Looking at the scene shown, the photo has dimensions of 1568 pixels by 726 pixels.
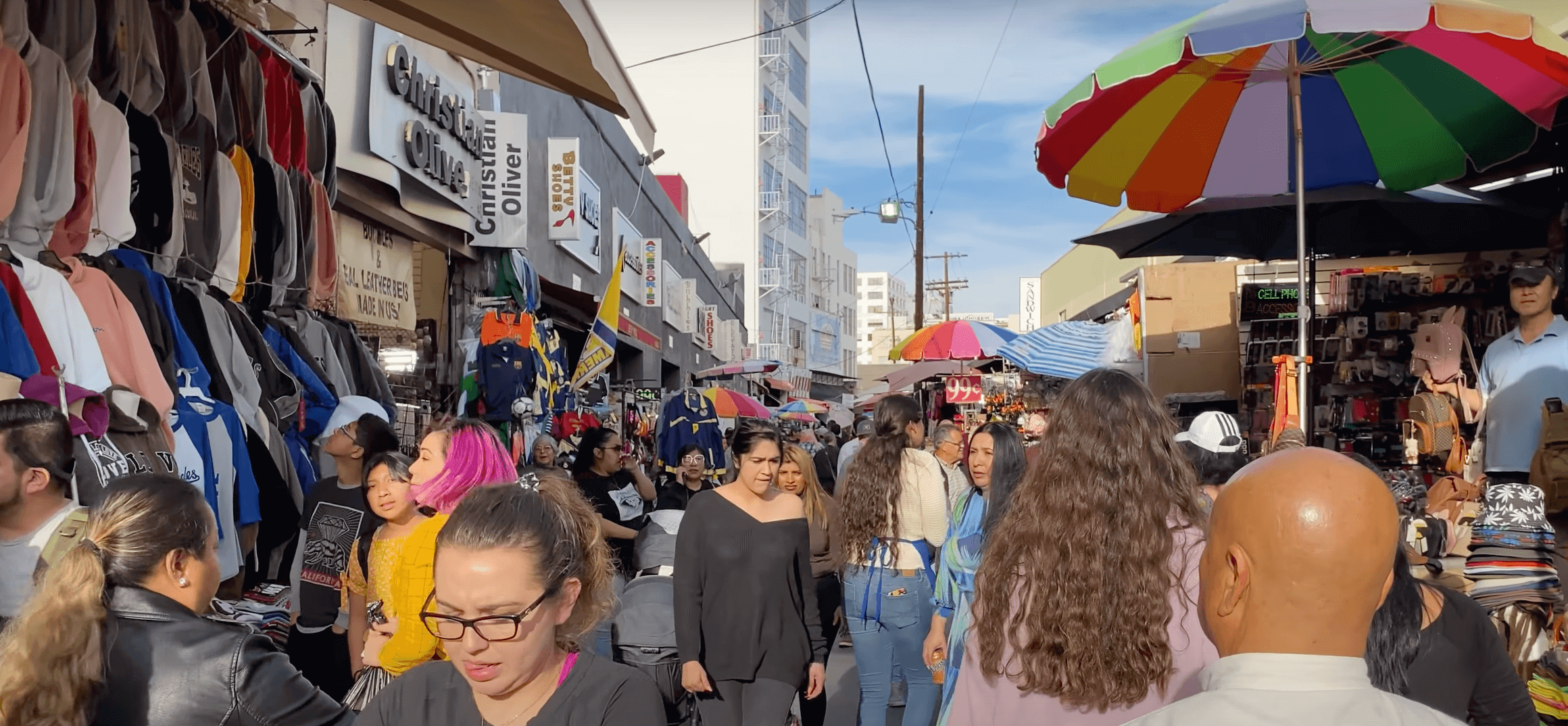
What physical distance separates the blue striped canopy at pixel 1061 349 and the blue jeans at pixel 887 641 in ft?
17.0

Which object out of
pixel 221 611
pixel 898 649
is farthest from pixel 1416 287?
pixel 221 611

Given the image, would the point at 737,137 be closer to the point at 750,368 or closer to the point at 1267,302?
the point at 750,368

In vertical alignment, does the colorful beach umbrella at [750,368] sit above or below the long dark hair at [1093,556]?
above

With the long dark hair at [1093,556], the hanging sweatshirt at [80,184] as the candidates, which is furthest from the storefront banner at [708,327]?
the long dark hair at [1093,556]

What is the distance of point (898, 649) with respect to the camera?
6.29m

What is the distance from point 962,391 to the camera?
19891 millimetres

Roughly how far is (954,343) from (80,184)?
11.8 meters

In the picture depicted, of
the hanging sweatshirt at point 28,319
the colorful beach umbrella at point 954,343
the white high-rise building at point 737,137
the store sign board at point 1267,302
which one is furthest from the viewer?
the white high-rise building at point 737,137

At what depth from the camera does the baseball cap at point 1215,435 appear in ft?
15.9

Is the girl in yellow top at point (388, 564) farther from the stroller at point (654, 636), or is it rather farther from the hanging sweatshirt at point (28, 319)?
the stroller at point (654, 636)

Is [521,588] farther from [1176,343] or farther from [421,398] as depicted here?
[1176,343]

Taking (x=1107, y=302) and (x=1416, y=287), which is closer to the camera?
(x=1416, y=287)

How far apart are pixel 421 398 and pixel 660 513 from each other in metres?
4.17

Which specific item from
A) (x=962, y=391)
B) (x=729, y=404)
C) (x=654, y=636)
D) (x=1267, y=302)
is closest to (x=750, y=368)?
(x=729, y=404)
